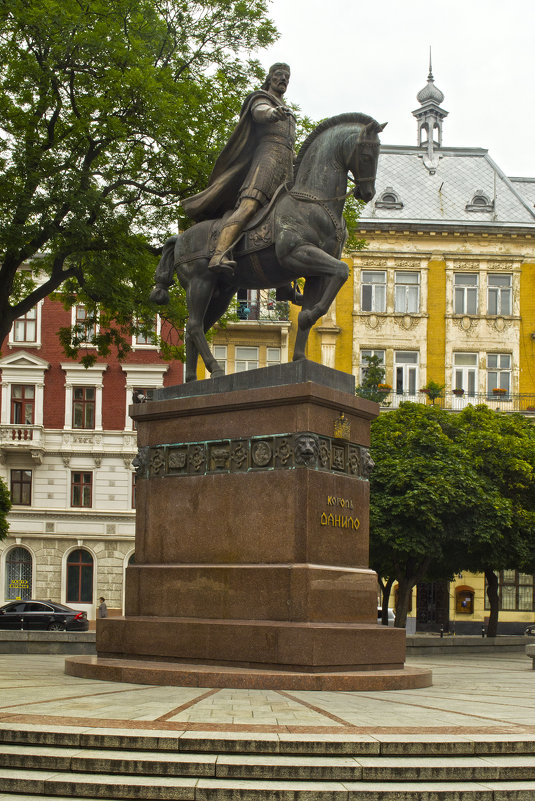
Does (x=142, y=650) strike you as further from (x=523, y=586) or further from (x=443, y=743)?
(x=523, y=586)

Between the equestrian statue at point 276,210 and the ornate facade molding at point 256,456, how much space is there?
108 cm

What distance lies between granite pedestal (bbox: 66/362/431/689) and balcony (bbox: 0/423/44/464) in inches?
1372

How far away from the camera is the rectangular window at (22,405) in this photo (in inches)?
1870

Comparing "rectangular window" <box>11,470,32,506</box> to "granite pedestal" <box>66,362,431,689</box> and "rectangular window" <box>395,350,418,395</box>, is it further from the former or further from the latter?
"granite pedestal" <box>66,362,431,689</box>

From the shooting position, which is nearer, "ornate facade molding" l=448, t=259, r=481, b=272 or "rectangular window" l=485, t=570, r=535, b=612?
"rectangular window" l=485, t=570, r=535, b=612

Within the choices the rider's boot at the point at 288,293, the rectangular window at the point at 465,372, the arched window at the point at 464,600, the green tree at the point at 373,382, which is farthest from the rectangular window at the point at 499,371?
the rider's boot at the point at 288,293

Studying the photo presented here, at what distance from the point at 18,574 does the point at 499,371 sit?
78.1 ft

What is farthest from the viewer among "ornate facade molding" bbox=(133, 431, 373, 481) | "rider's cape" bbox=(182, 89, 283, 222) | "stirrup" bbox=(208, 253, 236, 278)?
"rider's cape" bbox=(182, 89, 283, 222)

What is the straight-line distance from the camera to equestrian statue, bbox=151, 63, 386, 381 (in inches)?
A: 477

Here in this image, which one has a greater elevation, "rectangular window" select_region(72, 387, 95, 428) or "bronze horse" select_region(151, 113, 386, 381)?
"bronze horse" select_region(151, 113, 386, 381)

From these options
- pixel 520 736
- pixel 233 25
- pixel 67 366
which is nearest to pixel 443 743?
pixel 520 736

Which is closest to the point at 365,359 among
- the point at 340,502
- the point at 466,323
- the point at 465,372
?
the point at 465,372

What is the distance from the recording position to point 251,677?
9914 millimetres

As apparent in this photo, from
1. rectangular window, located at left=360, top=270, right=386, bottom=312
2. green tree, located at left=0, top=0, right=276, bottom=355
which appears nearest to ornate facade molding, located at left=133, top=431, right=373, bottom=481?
green tree, located at left=0, top=0, right=276, bottom=355
